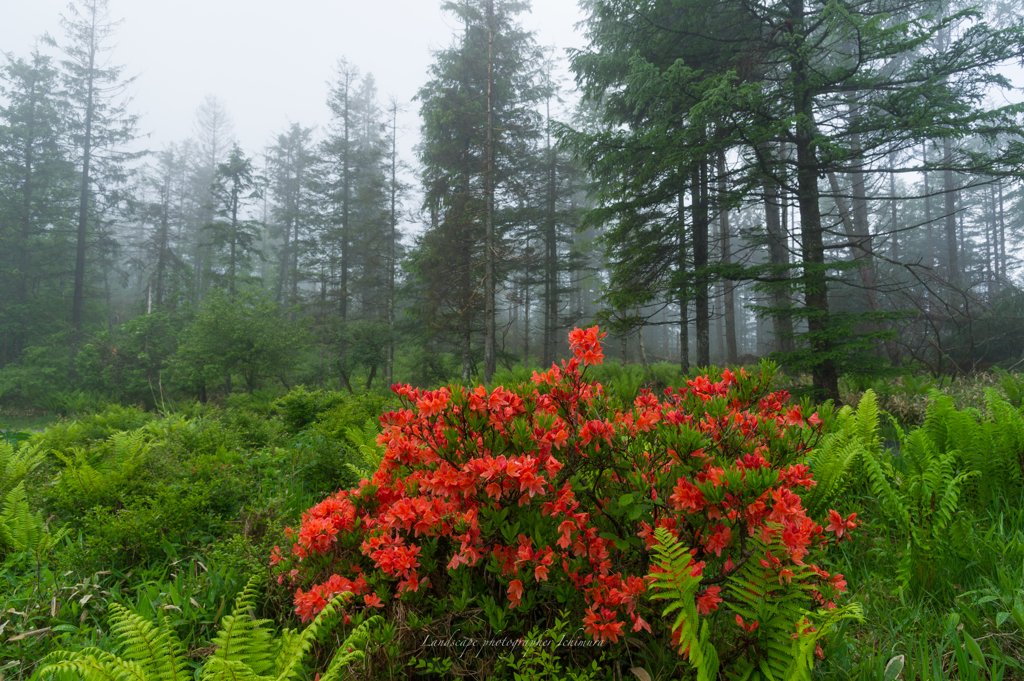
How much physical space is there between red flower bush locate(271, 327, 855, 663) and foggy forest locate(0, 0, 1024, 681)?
12 mm

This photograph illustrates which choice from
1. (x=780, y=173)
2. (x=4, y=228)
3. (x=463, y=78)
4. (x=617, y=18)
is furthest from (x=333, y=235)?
(x=780, y=173)

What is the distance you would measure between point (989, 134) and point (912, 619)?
717cm

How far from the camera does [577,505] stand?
52.7 inches

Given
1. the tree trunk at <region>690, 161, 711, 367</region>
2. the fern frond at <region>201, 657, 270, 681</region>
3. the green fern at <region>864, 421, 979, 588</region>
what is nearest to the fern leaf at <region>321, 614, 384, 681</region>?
the fern frond at <region>201, 657, 270, 681</region>

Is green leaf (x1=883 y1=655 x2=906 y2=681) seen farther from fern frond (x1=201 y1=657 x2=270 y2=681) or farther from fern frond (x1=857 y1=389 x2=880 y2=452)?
fern frond (x1=857 y1=389 x2=880 y2=452)

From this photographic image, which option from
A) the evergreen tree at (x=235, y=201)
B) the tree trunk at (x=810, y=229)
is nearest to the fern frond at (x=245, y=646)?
the tree trunk at (x=810, y=229)

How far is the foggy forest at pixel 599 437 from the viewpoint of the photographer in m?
1.34

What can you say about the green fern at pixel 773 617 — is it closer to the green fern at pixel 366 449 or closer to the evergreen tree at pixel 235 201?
the green fern at pixel 366 449

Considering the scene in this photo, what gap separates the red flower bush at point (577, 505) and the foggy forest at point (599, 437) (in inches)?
0.5

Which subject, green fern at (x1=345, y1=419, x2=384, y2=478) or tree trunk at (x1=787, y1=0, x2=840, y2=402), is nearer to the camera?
green fern at (x1=345, y1=419, x2=384, y2=478)

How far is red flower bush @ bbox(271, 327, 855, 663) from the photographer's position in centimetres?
125

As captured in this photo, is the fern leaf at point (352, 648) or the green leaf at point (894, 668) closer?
the fern leaf at point (352, 648)

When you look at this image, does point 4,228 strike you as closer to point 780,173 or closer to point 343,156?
point 343,156

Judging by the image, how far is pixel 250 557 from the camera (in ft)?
7.22
